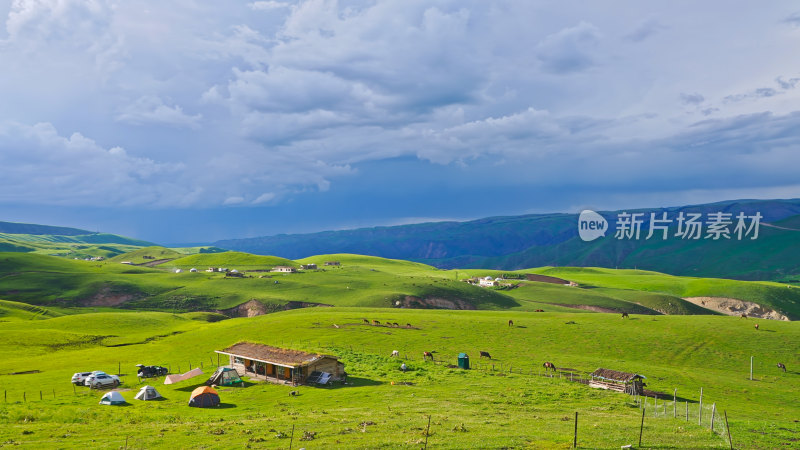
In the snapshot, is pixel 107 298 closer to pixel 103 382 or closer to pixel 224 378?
pixel 103 382

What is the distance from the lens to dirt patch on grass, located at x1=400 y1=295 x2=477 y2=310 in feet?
529

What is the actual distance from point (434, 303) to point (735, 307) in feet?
350

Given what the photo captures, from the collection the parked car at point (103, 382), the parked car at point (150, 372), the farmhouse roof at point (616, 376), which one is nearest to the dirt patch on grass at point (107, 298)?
the parked car at point (150, 372)

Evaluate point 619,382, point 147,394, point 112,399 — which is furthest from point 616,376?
point 112,399

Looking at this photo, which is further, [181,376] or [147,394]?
[181,376]

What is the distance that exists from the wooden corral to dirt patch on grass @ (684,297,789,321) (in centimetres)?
16730

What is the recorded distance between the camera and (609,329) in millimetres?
97375

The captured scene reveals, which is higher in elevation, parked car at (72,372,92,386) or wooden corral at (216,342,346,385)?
wooden corral at (216,342,346,385)

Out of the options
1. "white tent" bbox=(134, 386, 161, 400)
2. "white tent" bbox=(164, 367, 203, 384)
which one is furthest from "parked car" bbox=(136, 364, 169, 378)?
"white tent" bbox=(134, 386, 161, 400)

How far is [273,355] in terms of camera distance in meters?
65.2

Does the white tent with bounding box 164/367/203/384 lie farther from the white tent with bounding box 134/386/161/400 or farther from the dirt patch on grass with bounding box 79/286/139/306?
the dirt patch on grass with bounding box 79/286/139/306

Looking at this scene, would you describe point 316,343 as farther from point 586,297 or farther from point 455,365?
point 586,297

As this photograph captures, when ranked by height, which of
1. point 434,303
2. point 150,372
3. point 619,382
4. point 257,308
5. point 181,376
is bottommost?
point 257,308

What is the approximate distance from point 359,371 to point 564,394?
25946 mm
